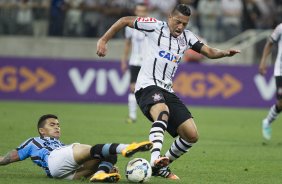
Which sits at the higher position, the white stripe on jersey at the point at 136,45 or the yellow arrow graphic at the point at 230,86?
the white stripe on jersey at the point at 136,45

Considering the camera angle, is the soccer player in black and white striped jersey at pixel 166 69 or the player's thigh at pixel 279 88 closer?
the soccer player in black and white striped jersey at pixel 166 69

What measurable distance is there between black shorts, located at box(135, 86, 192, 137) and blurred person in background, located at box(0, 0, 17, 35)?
17.6 meters

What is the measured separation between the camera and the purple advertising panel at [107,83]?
25203mm

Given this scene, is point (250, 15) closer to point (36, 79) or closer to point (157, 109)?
point (36, 79)

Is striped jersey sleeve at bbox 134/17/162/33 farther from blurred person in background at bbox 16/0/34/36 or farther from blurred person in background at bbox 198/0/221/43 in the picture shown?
blurred person in background at bbox 198/0/221/43

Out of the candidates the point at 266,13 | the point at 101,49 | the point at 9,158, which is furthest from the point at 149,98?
the point at 266,13

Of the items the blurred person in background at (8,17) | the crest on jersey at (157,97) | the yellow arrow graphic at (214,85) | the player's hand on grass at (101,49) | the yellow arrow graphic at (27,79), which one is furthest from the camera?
the blurred person in background at (8,17)

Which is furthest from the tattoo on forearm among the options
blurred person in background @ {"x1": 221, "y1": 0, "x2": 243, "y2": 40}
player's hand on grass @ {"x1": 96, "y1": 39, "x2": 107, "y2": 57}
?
blurred person in background @ {"x1": 221, "y1": 0, "x2": 243, "y2": 40}

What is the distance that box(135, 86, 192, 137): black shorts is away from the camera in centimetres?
993

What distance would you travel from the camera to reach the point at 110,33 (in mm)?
9930

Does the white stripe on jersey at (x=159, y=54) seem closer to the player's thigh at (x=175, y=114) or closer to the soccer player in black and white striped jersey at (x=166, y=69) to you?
the soccer player in black and white striped jersey at (x=166, y=69)

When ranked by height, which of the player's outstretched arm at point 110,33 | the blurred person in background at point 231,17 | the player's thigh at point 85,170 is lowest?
the blurred person in background at point 231,17

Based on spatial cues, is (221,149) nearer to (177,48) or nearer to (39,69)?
(177,48)

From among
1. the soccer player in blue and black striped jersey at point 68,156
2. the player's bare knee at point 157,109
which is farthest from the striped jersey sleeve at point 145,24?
the soccer player in blue and black striped jersey at point 68,156
